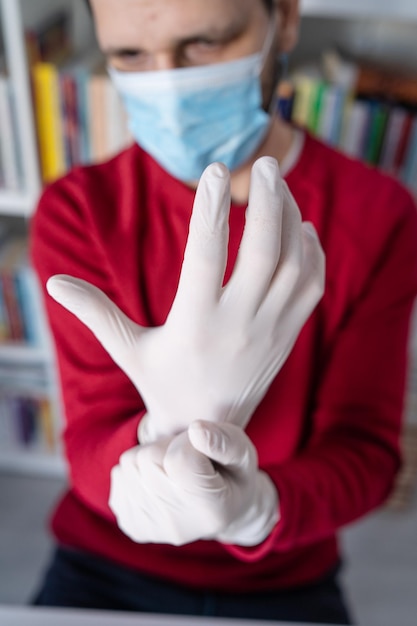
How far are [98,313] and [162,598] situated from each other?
538 mm

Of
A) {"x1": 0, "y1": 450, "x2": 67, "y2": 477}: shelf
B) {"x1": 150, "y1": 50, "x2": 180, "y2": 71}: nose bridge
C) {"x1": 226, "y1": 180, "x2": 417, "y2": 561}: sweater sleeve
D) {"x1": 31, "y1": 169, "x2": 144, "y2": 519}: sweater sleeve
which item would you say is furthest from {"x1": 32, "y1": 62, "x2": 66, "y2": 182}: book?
{"x1": 0, "y1": 450, "x2": 67, "y2": 477}: shelf

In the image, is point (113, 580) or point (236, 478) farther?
point (113, 580)

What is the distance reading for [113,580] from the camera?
A: 83cm

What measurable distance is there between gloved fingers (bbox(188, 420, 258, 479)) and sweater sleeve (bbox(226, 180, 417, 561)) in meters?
0.19

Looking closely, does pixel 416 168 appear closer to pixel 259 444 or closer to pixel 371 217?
pixel 371 217

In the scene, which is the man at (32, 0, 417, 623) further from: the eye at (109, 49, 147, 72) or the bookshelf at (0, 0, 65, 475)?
the bookshelf at (0, 0, 65, 475)

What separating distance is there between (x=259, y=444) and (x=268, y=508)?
110mm

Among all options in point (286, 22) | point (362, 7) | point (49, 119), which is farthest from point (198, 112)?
point (49, 119)

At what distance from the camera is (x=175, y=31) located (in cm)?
57

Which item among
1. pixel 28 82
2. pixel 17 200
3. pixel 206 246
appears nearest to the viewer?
pixel 206 246

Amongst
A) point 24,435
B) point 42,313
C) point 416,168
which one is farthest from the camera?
point 24,435

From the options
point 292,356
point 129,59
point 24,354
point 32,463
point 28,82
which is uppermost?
point 129,59

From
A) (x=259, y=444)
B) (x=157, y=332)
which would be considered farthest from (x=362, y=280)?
(x=157, y=332)

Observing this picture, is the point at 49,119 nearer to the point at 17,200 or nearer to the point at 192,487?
the point at 17,200
